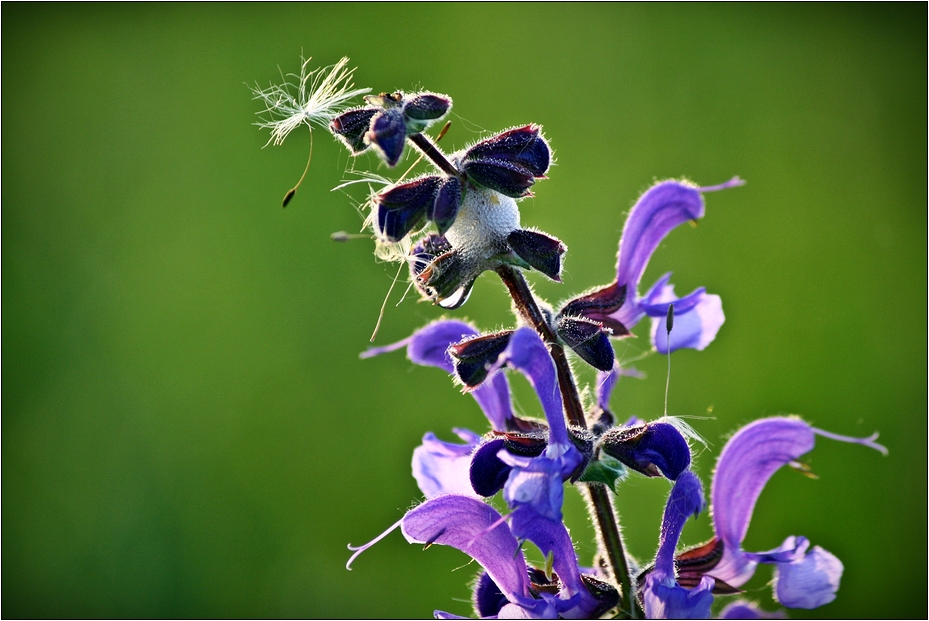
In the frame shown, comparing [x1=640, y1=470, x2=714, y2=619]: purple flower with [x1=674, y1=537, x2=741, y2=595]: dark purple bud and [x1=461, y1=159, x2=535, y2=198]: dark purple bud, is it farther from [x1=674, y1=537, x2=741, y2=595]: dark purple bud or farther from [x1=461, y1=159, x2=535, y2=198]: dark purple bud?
[x1=461, y1=159, x2=535, y2=198]: dark purple bud

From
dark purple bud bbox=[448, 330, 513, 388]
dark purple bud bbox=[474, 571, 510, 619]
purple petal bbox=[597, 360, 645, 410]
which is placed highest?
dark purple bud bbox=[448, 330, 513, 388]

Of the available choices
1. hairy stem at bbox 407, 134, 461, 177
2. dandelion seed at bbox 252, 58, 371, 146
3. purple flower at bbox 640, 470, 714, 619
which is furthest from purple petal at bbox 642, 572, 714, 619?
dandelion seed at bbox 252, 58, 371, 146

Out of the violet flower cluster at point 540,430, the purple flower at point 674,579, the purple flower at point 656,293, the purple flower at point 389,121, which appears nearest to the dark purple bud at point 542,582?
the violet flower cluster at point 540,430

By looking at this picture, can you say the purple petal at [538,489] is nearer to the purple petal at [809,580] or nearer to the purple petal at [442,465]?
the purple petal at [442,465]

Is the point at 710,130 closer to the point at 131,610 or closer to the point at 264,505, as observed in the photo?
the point at 264,505

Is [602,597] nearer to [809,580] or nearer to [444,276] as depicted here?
[809,580]

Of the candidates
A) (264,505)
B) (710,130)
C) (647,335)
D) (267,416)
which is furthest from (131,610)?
(710,130)

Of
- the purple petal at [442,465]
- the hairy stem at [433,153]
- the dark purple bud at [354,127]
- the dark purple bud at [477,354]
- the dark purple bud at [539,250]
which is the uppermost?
the dark purple bud at [354,127]
